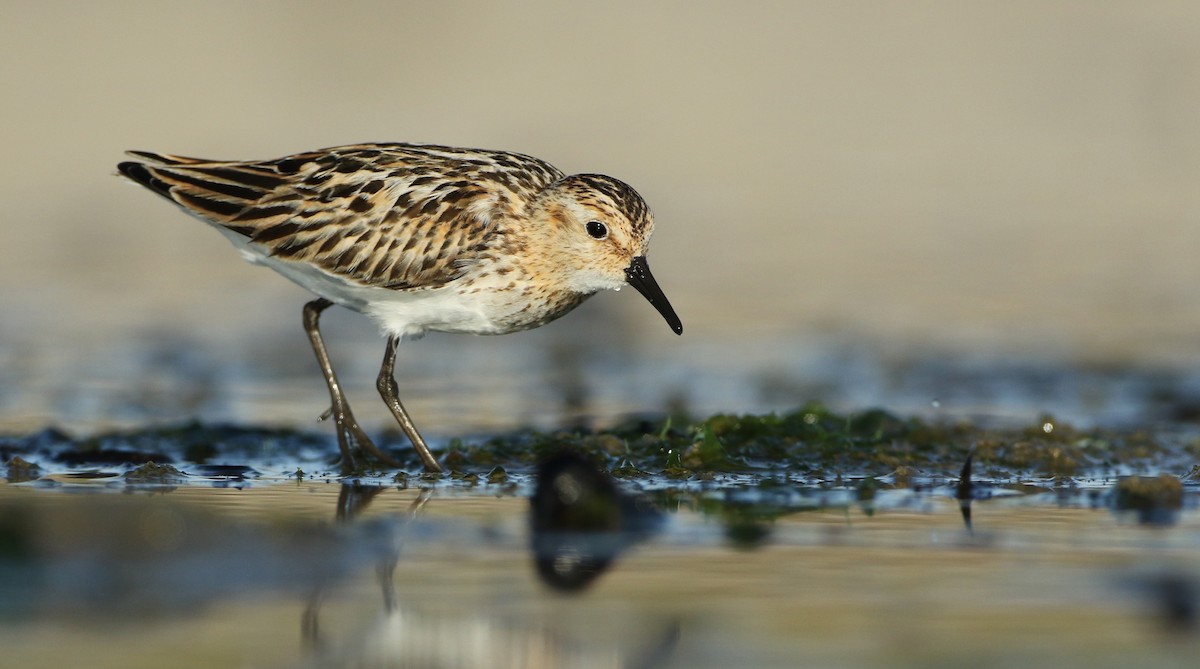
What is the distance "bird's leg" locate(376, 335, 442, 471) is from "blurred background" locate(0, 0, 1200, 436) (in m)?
0.78

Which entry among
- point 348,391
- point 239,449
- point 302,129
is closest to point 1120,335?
point 348,391

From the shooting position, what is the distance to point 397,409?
8820 millimetres

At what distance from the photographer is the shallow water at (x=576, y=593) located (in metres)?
5.02

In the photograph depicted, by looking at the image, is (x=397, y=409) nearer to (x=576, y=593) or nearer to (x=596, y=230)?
(x=596, y=230)

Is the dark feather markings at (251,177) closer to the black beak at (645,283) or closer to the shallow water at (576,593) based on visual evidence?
the black beak at (645,283)

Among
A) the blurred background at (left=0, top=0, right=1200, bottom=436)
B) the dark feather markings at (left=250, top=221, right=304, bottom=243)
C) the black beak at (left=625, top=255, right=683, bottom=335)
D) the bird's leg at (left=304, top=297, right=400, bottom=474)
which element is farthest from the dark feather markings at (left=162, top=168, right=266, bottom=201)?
the black beak at (left=625, top=255, right=683, bottom=335)

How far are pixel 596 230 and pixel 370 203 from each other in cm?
124

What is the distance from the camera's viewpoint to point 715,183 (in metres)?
17.7

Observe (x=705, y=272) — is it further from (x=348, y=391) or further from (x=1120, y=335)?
(x=348, y=391)

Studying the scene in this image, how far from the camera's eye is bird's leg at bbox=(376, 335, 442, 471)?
852 cm

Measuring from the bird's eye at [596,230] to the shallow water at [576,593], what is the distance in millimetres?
1970

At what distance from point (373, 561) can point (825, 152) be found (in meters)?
12.9

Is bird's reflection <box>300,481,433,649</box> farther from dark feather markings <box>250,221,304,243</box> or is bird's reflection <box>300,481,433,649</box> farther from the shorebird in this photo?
dark feather markings <box>250,221,304,243</box>

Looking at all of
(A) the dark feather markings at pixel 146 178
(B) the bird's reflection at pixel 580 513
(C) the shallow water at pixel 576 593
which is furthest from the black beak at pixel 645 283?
(A) the dark feather markings at pixel 146 178
